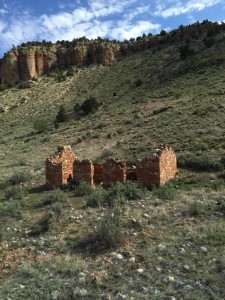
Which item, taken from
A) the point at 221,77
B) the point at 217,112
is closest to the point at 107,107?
the point at 221,77

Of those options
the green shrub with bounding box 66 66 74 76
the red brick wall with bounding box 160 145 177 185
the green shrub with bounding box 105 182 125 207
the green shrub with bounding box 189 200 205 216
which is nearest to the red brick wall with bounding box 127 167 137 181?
the red brick wall with bounding box 160 145 177 185

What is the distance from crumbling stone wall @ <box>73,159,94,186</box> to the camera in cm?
1395

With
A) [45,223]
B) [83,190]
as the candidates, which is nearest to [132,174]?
[83,190]

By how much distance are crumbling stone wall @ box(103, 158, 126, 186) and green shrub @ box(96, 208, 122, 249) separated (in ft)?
14.7

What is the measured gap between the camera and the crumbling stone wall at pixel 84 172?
13.9 m

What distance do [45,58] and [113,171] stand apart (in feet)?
224

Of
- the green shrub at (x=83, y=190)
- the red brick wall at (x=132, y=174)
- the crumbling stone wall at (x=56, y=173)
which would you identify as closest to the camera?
the green shrub at (x=83, y=190)

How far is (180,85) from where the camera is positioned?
126ft

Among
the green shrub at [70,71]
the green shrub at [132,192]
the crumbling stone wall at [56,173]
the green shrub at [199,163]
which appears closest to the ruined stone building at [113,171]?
the crumbling stone wall at [56,173]

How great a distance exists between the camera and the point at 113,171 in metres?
13.5

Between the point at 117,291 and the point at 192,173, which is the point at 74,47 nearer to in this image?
the point at 192,173

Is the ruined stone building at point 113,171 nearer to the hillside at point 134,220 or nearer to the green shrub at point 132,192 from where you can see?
the hillside at point 134,220

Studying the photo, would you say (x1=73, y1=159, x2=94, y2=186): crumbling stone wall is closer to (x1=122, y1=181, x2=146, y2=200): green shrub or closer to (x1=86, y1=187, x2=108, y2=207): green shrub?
(x1=122, y1=181, x2=146, y2=200): green shrub

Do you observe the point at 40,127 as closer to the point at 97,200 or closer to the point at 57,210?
the point at 97,200
